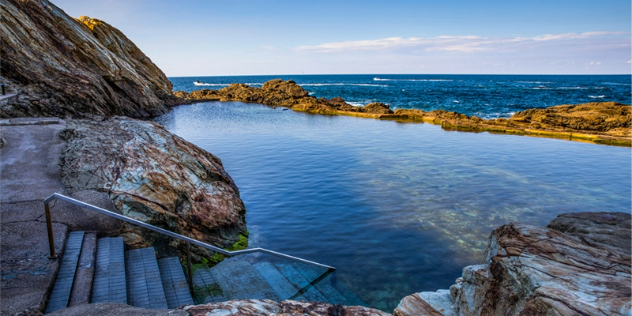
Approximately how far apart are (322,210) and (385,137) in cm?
1606

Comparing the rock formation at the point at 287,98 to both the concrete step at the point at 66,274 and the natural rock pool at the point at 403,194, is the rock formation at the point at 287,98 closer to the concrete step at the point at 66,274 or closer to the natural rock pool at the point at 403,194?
the natural rock pool at the point at 403,194

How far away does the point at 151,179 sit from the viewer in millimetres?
8984

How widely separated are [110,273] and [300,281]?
12.1 feet

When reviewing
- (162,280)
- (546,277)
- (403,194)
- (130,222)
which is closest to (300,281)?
(162,280)

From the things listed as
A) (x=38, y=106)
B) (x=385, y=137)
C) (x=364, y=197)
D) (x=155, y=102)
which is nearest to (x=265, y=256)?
(x=364, y=197)

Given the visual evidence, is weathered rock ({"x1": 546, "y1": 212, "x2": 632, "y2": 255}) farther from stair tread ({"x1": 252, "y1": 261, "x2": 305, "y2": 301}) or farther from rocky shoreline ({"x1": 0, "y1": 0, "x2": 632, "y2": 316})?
stair tread ({"x1": 252, "y1": 261, "x2": 305, "y2": 301})

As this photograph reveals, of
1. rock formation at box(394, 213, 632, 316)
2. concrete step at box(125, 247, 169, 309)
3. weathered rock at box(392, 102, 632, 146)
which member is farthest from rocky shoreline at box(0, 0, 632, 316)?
weathered rock at box(392, 102, 632, 146)

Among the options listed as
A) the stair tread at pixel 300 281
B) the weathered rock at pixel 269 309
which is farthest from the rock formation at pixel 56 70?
the weathered rock at pixel 269 309

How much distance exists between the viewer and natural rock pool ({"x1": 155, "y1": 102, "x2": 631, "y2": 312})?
9.54 m

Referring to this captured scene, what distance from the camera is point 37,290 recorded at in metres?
4.58

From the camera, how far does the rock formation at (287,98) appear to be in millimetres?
46094

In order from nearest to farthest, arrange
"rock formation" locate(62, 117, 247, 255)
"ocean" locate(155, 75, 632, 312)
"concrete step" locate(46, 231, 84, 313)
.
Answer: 1. "concrete step" locate(46, 231, 84, 313)
2. "rock formation" locate(62, 117, 247, 255)
3. "ocean" locate(155, 75, 632, 312)

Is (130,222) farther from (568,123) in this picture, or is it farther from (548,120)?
(548,120)

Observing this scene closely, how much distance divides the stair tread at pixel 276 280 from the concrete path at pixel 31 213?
3.04 m
